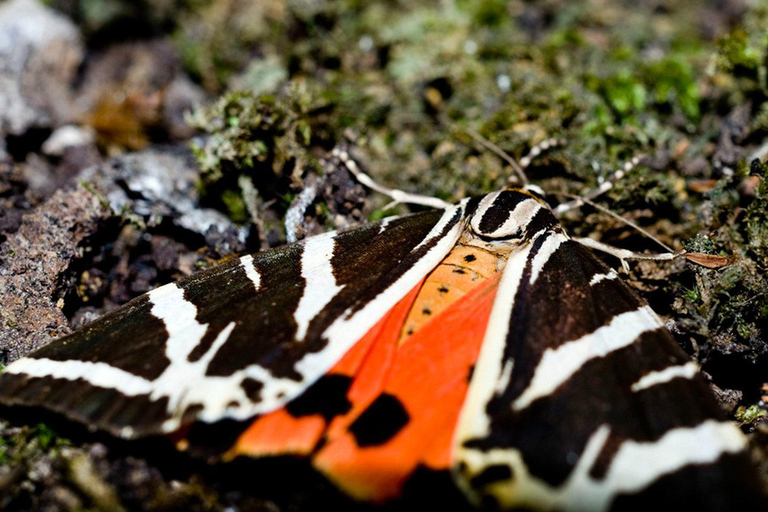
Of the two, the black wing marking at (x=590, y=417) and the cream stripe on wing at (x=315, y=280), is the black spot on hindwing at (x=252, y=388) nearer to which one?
the cream stripe on wing at (x=315, y=280)

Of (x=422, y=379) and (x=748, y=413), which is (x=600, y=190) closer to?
(x=748, y=413)

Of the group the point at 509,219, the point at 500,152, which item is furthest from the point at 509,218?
the point at 500,152

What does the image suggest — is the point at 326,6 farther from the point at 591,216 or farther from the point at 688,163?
the point at 688,163

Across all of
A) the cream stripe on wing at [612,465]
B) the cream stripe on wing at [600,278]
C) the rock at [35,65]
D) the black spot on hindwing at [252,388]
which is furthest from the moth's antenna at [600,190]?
the rock at [35,65]

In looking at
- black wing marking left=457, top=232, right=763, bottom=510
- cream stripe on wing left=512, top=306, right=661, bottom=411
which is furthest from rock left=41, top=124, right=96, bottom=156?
cream stripe on wing left=512, top=306, right=661, bottom=411

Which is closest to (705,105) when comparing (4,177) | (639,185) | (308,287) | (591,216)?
(639,185)
